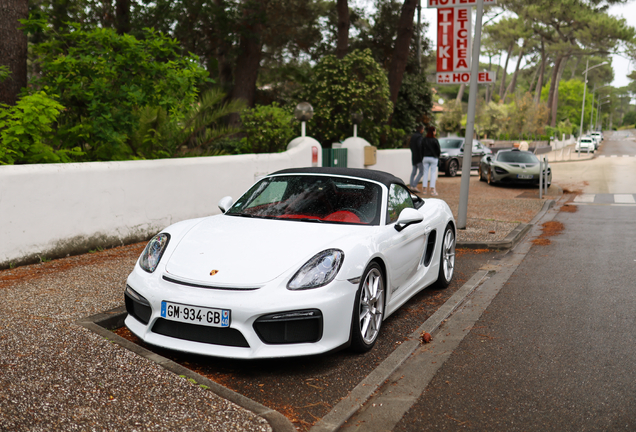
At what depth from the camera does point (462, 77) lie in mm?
11648

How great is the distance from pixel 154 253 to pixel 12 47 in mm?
6644

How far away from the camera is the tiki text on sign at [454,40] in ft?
39.2

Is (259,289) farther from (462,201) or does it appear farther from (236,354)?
(462,201)

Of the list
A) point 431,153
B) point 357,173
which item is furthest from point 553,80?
point 357,173

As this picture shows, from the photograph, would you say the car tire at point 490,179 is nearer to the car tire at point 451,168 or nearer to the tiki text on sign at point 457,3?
the car tire at point 451,168

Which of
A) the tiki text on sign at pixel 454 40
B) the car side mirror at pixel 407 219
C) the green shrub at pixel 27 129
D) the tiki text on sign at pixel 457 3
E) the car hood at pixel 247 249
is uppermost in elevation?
the tiki text on sign at pixel 457 3

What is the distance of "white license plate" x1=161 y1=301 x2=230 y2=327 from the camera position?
384 centimetres

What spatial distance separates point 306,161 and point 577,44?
46833 millimetres

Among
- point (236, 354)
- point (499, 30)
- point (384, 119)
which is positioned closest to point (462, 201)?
point (236, 354)

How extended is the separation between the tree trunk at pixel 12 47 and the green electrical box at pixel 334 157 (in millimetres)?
7585

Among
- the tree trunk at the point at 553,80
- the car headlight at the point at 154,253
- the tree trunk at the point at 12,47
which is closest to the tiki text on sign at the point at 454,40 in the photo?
the tree trunk at the point at 12,47

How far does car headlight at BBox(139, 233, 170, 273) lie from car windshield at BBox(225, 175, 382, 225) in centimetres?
87

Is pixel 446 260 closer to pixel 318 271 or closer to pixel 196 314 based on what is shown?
pixel 318 271

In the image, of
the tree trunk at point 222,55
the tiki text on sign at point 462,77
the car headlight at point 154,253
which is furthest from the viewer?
the tree trunk at point 222,55
